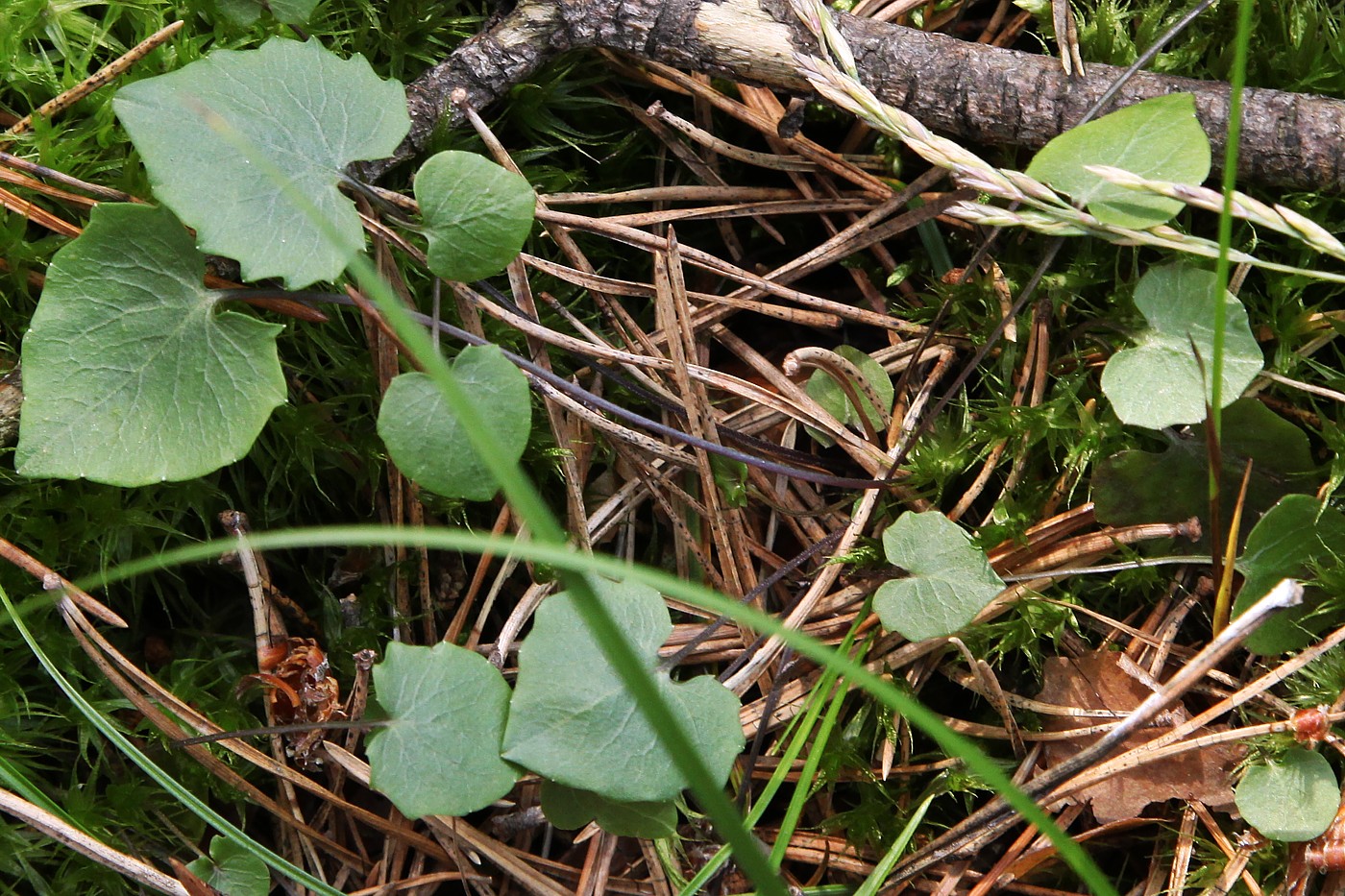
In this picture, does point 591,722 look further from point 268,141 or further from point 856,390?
point 268,141

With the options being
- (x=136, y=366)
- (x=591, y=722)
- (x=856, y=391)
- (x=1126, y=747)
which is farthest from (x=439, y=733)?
(x=1126, y=747)

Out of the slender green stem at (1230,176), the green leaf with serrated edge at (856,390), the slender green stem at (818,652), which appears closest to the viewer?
the slender green stem at (818,652)

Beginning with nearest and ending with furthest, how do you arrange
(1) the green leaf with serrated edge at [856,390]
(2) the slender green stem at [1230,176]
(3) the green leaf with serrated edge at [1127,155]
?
(2) the slender green stem at [1230,176] < (3) the green leaf with serrated edge at [1127,155] < (1) the green leaf with serrated edge at [856,390]

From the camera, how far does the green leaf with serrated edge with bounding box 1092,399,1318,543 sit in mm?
1447

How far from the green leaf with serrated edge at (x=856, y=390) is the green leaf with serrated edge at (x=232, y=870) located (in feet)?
3.66

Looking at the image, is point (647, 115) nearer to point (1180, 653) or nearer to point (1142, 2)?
point (1142, 2)

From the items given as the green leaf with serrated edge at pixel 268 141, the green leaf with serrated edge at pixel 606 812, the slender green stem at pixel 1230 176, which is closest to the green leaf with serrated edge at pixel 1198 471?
the slender green stem at pixel 1230 176

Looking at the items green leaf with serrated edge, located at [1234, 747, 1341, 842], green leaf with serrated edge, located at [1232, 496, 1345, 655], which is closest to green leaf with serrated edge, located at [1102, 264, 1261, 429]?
green leaf with serrated edge, located at [1232, 496, 1345, 655]

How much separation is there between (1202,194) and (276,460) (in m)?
1.39

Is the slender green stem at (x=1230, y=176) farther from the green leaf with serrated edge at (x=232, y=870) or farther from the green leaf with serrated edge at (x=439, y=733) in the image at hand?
the green leaf with serrated edge at (x=232, y=870)

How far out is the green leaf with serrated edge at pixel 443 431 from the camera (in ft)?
4.06

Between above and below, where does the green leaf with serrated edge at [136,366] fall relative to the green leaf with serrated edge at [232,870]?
above

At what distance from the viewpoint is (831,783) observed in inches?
58.2

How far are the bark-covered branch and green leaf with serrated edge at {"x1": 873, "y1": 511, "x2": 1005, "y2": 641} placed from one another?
647 millimetres
